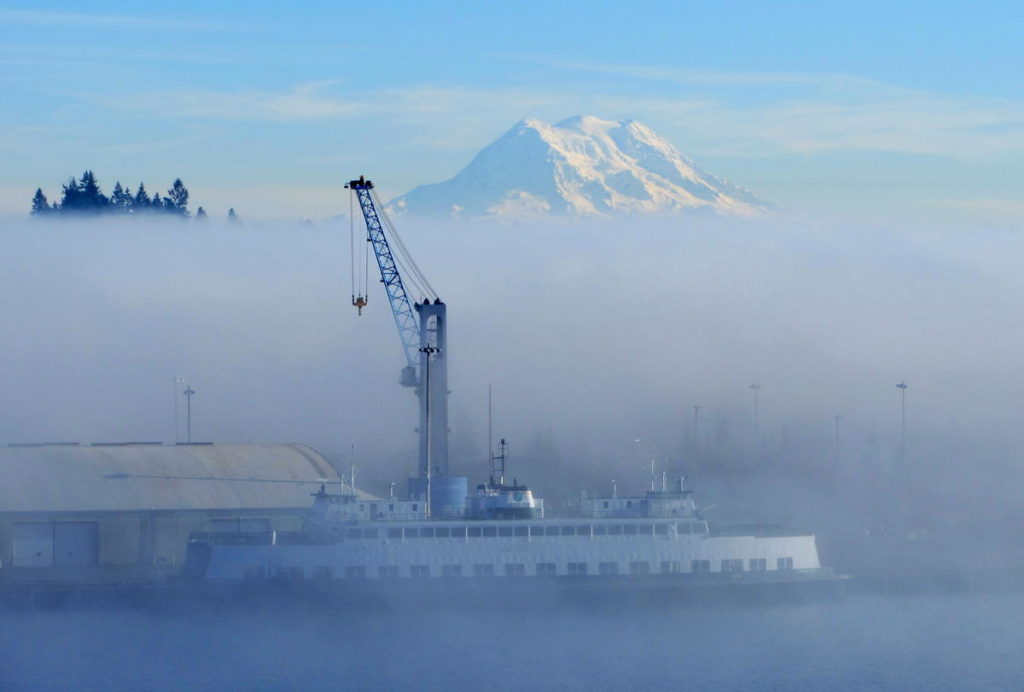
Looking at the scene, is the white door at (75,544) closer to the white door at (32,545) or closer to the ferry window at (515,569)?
the white door at (32,545)

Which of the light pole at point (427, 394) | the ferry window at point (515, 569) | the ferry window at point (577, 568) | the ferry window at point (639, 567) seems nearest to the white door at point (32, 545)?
the light pole at point (427, 394)

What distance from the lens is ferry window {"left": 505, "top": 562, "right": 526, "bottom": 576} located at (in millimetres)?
73312

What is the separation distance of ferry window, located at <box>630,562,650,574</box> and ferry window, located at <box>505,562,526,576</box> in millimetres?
4471

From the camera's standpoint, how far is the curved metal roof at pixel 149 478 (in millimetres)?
85188

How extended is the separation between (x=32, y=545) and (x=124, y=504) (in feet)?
16.3

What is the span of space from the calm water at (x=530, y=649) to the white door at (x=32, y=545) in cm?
918

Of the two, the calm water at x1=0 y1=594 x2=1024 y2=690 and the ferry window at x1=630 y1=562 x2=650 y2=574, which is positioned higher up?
the ferry window at x1=630 y1=562 x2=650 y2=574

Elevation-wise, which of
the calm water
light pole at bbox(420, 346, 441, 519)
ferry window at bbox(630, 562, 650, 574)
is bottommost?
the calm water

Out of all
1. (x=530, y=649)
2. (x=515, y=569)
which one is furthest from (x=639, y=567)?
(x=530, y=649)

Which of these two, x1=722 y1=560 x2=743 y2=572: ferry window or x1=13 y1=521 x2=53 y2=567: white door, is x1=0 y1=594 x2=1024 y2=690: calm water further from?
x1=13 y1=521 x2=53 y2=567: white door

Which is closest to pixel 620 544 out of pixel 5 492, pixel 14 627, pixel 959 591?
pixel 959 591

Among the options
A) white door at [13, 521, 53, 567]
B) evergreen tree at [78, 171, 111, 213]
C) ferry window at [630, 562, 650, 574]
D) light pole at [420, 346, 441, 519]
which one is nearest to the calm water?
ferry window at [630, 562, 650, 574]

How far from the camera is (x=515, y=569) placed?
73.4 m

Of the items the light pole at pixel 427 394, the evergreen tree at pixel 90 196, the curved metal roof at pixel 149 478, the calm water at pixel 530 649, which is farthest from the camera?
the evergreen tree at pixel 90 196
